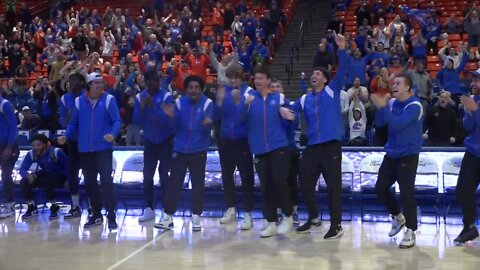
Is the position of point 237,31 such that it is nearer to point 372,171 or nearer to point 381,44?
point 381,44

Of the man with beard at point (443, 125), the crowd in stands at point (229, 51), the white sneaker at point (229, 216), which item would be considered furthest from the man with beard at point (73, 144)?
the man with beard at point (443, 125)

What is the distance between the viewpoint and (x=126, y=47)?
17094 mm

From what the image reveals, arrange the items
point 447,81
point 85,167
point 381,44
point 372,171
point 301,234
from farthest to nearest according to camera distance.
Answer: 1. point 381,44
2. point 447,81
3. point 372,171
4. point 85,167
5. point 301,234

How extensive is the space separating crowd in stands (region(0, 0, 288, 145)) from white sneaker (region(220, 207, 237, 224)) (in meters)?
4.15

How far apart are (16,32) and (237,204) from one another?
13.1 m

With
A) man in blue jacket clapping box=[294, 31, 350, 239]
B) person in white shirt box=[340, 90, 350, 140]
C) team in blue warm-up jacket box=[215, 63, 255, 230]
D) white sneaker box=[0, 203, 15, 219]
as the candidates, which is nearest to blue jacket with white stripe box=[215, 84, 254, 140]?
team in blue warm-up jacket box=[215, 63, 255, 230]

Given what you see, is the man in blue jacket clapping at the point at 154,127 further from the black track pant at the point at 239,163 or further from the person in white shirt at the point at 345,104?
the person in white shirt at the point at 345,104

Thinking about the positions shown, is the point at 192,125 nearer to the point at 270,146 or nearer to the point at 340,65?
the point at 270,146

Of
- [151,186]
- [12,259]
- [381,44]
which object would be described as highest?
[381,44]

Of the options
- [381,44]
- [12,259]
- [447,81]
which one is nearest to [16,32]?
[381,44]

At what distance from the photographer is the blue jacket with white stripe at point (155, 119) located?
7.57 m

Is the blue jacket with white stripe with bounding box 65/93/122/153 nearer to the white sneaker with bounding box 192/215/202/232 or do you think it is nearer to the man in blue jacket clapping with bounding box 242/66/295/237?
the white sneaker with bounding box 192/215/202/232

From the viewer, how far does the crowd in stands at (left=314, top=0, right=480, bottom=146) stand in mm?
10062

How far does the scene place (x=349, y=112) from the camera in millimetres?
10734
